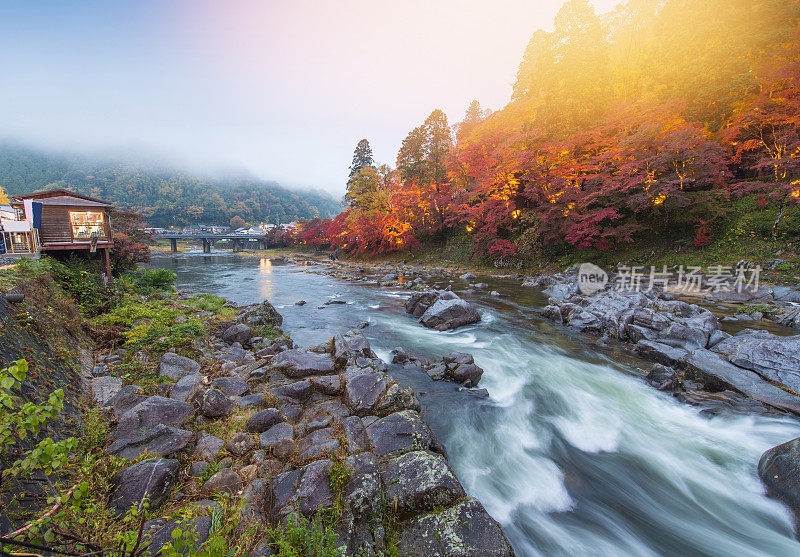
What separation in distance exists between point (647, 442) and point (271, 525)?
288 inches

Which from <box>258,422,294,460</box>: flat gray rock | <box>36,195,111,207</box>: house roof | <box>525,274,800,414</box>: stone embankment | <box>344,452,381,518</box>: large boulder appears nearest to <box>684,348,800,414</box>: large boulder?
<box>525,274,800,414</box>: stone embankment

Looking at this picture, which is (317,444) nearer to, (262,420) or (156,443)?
→ (262,420)

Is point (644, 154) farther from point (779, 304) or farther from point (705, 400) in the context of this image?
point (705, 400)

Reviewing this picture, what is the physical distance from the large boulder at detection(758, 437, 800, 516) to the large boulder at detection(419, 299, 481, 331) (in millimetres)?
8422

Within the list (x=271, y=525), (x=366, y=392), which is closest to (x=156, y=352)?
(x=366, y=392)

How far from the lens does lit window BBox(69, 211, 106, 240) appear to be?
1683 centimetres

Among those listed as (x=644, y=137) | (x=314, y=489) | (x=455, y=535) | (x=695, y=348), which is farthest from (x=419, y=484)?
(x=644, y=137)

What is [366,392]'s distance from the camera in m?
5.80

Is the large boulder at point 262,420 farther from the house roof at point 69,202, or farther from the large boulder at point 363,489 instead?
the house roof at point 69,202

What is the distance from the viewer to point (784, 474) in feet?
15.3

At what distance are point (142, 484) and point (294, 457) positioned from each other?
1.75 meters

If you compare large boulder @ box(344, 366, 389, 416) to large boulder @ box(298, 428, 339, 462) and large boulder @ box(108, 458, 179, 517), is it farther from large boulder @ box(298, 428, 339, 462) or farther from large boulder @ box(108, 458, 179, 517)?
large boulder @ box(108, 458, 179, 517)

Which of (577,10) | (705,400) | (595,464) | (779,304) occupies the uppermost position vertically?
(577,10)

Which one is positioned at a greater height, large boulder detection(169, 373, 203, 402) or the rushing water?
large boulder detection(169, 373, 203, 402)
